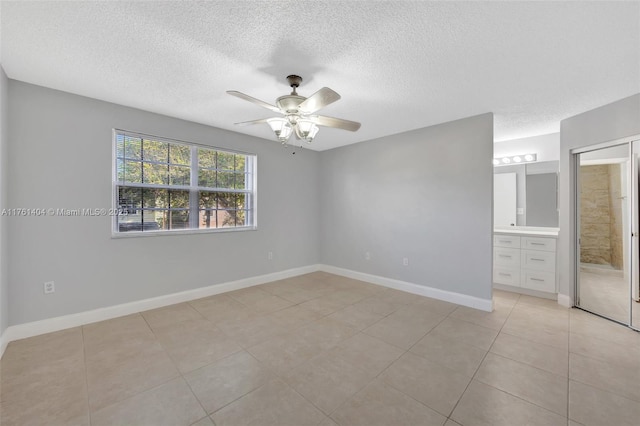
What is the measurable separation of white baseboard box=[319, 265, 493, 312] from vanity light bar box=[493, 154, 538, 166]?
259cm

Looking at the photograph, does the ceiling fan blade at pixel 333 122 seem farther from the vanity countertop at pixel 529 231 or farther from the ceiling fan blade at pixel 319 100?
the vanity countertop at pixel 529 231

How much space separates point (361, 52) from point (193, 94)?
1.84 meters

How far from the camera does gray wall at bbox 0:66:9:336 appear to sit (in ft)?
7.31

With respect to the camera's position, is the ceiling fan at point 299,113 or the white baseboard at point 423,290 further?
the white baseboard at point 423,290

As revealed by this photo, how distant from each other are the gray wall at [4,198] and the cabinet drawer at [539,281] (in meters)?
6.12

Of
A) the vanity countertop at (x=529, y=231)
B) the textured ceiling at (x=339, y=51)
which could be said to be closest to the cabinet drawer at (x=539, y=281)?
the vanity countertop at (x=529, y=231)

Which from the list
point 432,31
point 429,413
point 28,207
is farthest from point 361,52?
point 28,207

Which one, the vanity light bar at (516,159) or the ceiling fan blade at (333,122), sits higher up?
the vanity light bar at (516,159)

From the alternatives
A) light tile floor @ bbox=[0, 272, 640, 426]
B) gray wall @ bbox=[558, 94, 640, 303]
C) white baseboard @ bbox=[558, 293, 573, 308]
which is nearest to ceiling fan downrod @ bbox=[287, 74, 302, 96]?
light tile floor @ bbox=[0, 272, 640, 426]

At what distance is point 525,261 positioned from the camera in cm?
375

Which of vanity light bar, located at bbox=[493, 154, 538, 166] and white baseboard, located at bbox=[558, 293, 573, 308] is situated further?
vanity light bar, located at bbox=[493, 154, 538, 166]

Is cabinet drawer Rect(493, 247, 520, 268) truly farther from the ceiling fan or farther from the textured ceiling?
the ceiling fan

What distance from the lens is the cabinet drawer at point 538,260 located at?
11.7ft

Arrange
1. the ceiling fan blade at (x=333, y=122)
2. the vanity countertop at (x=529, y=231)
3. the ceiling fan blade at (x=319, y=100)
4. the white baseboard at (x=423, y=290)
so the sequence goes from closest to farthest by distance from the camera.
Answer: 1. the ceiling fan blade at (x=319, y=100)
2. the ceiling fan blade at (x=333, y=122)
3. the white baseboard at (x=423, y=290)
4. the vanity countertop at (x=529, y=231)
